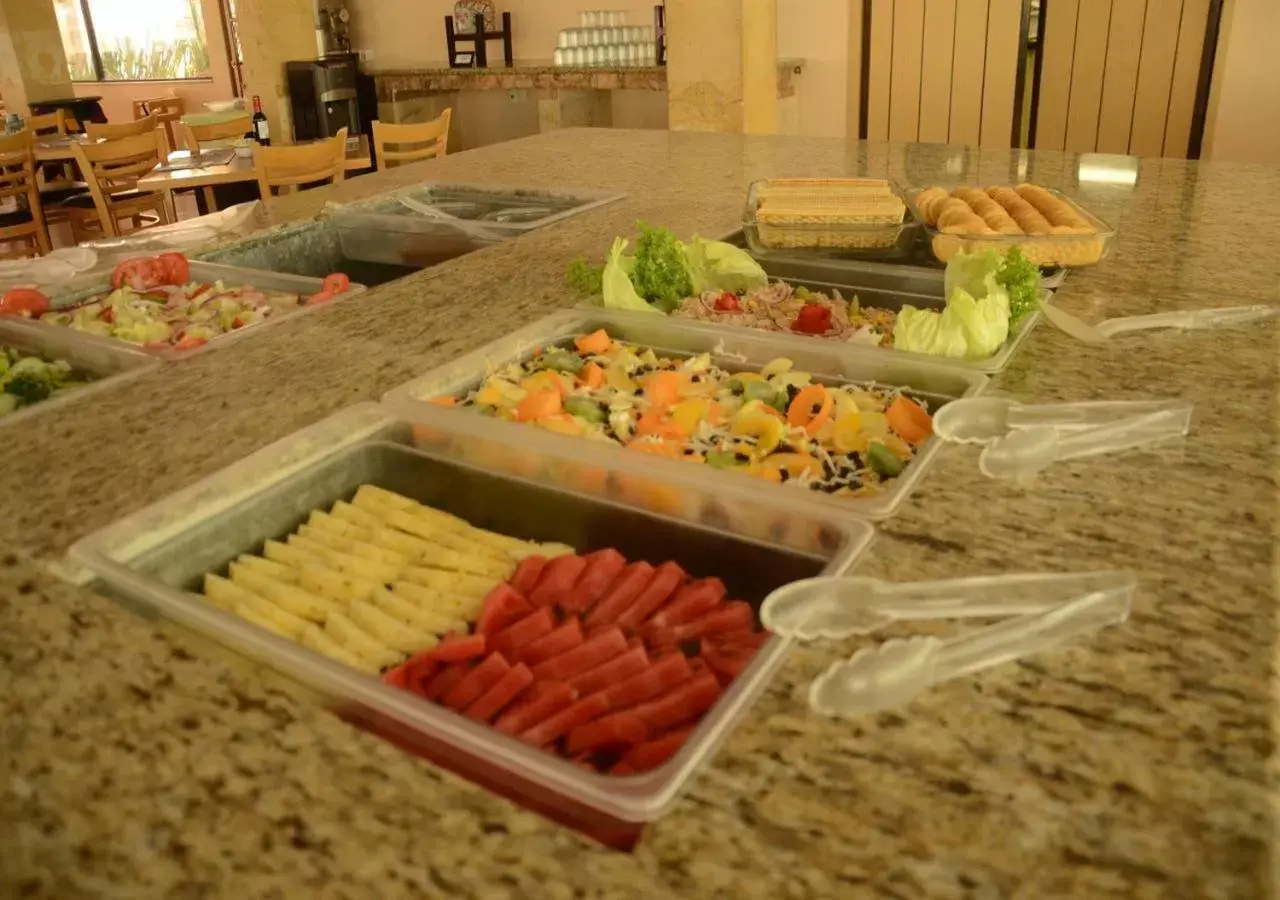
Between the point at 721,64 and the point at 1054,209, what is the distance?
2.78 meters

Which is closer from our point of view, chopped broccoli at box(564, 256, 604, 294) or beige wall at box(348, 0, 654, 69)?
chopped broccoli at box(564, 256, 604, 294)

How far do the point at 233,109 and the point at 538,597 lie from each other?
6.03m

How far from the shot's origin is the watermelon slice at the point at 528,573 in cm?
93

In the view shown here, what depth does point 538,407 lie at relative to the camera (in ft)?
3.90

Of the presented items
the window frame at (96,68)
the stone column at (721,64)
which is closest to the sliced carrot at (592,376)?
the stone column at (721,64)

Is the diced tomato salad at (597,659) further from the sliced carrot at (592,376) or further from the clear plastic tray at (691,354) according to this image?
the sliced carrot at (592,376)

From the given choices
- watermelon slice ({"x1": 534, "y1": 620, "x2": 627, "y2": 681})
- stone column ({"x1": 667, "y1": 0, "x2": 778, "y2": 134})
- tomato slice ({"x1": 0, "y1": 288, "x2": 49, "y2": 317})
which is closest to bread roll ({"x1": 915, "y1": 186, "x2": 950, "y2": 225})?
watermelon slice ({"x1": 534, "y1": 620, "x2": 627, "y2": 681})

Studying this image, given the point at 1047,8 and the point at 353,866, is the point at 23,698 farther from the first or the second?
the point at 1047,8

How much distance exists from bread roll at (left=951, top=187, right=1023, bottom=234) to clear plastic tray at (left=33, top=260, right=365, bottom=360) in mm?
1024

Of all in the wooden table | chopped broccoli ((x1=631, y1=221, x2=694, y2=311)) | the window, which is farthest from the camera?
the window

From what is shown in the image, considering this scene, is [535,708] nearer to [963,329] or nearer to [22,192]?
[963,329]

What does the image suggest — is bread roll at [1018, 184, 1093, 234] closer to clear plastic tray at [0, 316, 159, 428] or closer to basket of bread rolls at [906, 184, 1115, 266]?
basket of bread rolls at [906, 184, 1115, 266]

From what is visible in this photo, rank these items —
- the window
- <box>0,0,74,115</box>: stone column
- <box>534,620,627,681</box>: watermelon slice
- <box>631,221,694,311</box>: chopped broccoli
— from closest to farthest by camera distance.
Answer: <box>534,620,627,681</box>: watermelon slice < <box>631,221,694,311</box>: chopped broccoli < <box>0,0,74,115</box>: stone column < the window

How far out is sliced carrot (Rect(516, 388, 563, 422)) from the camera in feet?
3.89
